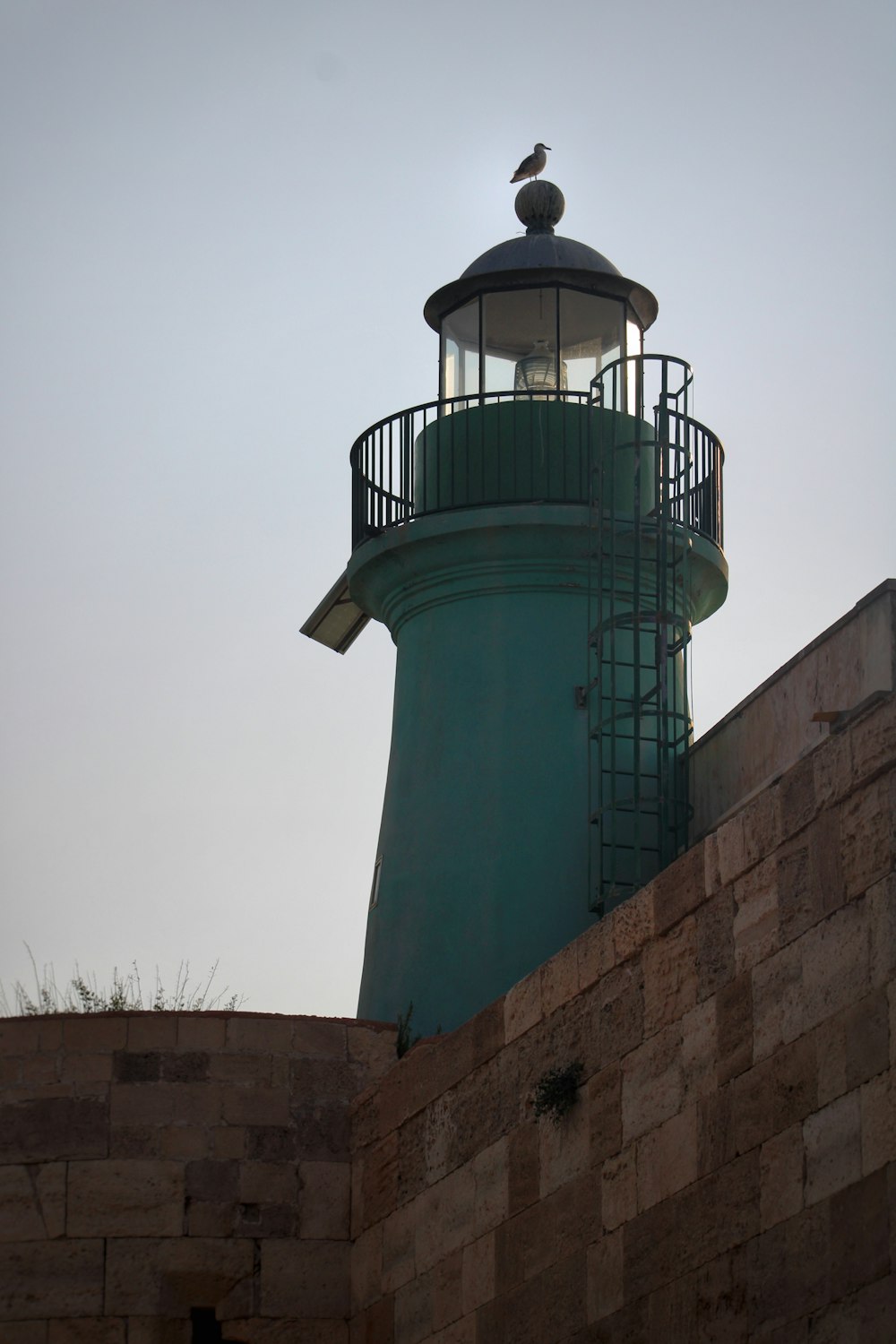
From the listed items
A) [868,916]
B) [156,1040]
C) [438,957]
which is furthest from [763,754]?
[868,916]

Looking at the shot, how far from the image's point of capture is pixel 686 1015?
7.91 meters

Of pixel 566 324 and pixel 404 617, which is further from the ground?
pixel 566 324

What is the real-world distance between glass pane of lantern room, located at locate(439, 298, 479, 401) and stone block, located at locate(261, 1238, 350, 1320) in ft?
17.6

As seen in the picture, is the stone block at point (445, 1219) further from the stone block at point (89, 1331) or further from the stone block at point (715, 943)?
the stone block at point (715, 943)

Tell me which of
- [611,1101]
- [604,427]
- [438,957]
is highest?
[604,427]

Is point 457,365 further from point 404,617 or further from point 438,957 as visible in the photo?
point 438,957

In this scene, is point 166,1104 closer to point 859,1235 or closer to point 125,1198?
point 125,1198

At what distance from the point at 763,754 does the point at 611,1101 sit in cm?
336

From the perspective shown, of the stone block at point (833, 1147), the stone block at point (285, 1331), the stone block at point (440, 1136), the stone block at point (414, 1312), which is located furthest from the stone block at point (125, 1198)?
the stone block at point (833, 1147)

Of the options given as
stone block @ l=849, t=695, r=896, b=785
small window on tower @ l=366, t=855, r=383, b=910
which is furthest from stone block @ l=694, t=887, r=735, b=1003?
small window on tower @ l=366, t=855, r=383, b=910

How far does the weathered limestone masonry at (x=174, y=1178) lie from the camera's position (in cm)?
1024

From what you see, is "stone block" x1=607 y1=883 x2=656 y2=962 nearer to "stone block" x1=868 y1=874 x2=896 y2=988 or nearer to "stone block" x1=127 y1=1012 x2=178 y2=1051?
"stone block" x1=868 y1=874 x2=896 y2=988

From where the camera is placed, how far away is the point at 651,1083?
8039 millimetres

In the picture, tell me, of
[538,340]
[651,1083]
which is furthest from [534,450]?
[651,1083]
